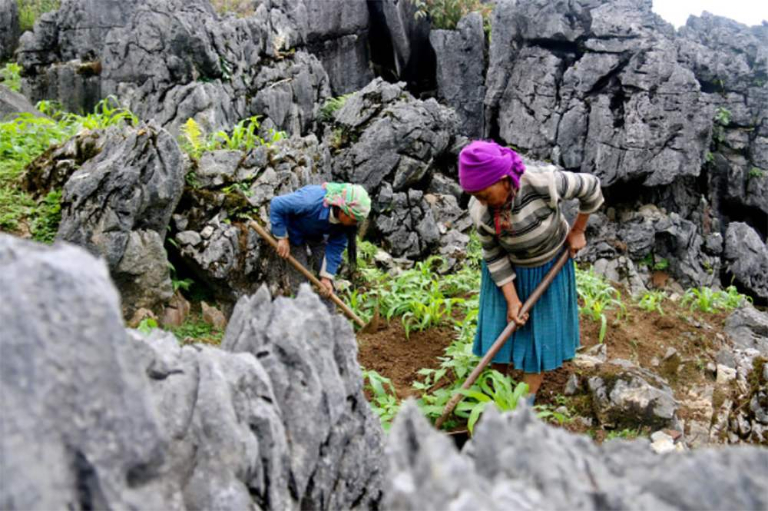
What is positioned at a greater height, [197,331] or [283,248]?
[283,248]

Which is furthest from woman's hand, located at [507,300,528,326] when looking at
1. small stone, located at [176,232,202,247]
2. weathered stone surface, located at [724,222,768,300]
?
weathered stone surface, located at [724,222,768,300]

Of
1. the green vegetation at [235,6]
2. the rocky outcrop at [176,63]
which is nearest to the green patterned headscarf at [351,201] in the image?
the rocky outcrop at [176,63]

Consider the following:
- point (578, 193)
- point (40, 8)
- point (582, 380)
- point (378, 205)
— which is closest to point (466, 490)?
point (578, 193)

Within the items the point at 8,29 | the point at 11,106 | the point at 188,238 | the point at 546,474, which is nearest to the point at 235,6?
the point at 8,29

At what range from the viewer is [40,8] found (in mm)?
23844

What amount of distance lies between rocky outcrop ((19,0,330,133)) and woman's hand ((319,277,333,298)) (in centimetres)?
951

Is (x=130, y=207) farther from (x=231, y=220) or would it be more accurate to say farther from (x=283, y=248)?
(x=283, y=248)

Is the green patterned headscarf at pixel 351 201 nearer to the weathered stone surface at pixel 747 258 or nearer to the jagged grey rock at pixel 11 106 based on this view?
the jagged grey rock at pixel 11 106

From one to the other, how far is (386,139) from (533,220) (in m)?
11.3

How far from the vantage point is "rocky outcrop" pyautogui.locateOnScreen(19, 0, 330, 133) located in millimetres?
16219

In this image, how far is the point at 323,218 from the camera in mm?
6871

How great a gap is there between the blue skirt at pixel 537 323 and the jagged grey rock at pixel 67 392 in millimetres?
3722

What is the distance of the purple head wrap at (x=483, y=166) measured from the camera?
3.98m

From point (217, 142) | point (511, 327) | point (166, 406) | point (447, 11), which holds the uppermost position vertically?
point (447, 11)
